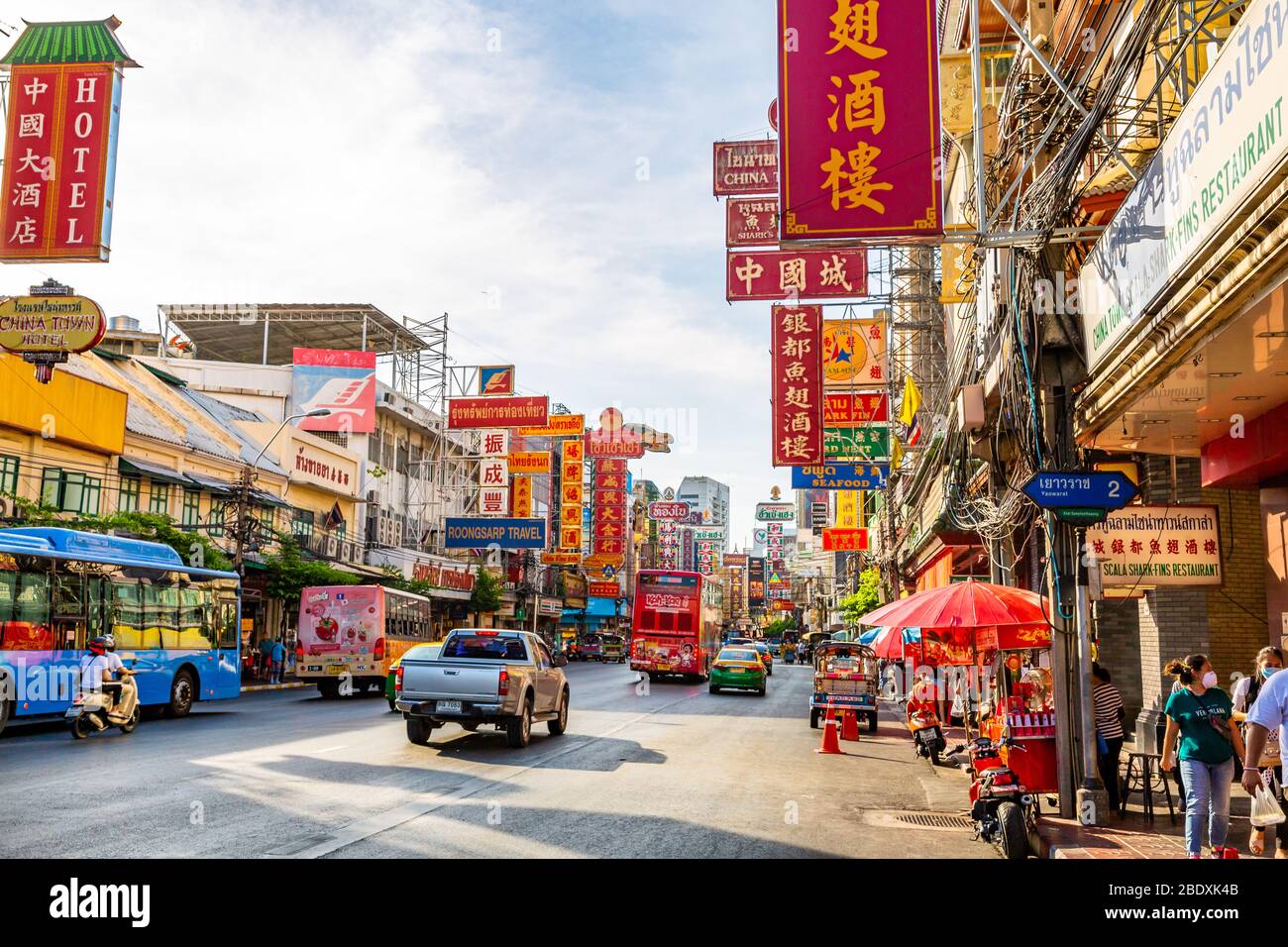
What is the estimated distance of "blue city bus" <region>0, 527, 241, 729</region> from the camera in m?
17.7

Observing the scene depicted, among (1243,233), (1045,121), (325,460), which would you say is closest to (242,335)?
(325,460)

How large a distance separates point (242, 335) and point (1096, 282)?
56.8 meters

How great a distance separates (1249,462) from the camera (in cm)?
1227

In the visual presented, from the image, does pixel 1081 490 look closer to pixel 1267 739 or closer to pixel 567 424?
pixel 1267 739

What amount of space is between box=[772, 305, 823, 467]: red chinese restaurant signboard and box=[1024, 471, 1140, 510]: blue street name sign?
17.3 meters

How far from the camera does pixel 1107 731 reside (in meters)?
12.0

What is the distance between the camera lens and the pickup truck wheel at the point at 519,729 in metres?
16.5

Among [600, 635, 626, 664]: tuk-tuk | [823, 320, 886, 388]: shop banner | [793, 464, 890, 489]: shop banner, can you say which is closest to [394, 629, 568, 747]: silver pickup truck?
[823, 320, 886, 388]: shop banner

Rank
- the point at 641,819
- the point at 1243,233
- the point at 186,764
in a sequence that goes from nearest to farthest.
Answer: the point at 1243,233, the point at 641,819, the point at 186,764

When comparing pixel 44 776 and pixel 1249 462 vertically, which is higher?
pixel 1249 462

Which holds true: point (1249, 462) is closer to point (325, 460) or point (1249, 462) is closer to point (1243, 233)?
point (1243, 233)

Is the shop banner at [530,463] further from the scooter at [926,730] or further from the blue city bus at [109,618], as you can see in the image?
the scooter at [926,730]

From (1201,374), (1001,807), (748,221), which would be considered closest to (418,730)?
(1001,807)

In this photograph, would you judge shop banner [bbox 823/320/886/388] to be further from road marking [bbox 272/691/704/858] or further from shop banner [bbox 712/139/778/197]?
road marking [bbox 272/691/704/858]
